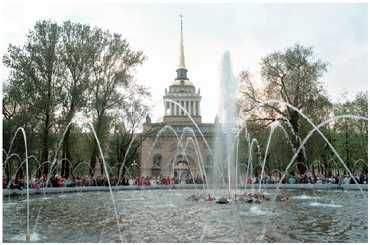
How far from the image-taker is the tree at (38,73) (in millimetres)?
29062

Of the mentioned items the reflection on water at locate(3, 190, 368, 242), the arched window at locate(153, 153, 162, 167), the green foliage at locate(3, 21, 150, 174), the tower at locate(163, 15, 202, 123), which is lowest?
the reflection on water at locate(3, 190, 368, 242)

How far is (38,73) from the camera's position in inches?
1167

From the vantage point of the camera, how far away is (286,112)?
1485 inches

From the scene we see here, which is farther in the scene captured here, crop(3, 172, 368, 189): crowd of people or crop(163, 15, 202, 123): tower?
crop(163, 15, 202, 123): tower

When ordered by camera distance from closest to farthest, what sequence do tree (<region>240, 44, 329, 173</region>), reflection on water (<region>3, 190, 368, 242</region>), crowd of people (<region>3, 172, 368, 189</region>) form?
reflection on water (<region>3, 190, 368, 242</region>) < crowd of people (<region>3, 172, 368, 189</region>) < tree (<region>240, 44, 329, 173</region>)

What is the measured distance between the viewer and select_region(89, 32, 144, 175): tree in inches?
1292

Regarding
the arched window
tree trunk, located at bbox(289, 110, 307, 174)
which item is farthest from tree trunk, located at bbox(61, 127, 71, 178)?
the arched window

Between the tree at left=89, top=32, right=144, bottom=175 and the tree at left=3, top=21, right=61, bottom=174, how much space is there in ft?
10.7

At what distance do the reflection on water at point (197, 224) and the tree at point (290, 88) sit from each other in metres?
20.2

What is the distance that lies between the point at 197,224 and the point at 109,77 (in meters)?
23.5

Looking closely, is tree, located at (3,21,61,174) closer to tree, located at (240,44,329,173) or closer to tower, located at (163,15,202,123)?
tree, located at (240,44,329,173)

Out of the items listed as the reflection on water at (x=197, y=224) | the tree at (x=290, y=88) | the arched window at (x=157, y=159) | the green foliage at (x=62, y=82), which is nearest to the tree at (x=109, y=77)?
the green foliage at (x=62, y=82)

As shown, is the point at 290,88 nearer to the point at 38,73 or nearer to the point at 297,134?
the point at 297,134

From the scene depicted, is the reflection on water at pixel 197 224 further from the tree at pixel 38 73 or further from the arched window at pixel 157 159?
the arched window at pixel 157 159
